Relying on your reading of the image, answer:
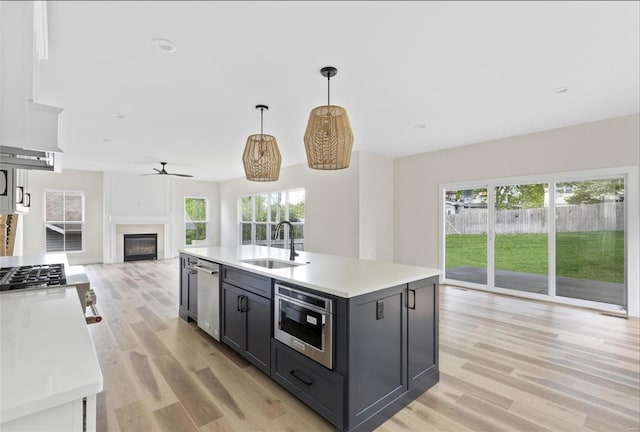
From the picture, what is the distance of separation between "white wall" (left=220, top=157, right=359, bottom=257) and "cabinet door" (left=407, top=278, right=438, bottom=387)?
3.35m

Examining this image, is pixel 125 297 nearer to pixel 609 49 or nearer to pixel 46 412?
pixel 46 412

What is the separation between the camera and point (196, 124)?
4.23 m

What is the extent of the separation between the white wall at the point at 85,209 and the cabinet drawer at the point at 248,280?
7.51 m

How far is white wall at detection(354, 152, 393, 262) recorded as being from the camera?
579 centimetres

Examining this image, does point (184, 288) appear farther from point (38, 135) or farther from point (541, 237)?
point (541, 237)

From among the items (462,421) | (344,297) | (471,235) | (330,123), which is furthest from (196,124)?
(471,235)

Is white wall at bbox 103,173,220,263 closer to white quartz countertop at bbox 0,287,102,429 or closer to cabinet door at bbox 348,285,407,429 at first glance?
white quartz countertop at bbox 0,287,102,429

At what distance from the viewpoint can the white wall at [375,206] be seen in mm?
5792

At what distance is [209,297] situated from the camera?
3230 mm

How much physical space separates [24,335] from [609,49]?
12.8 ft

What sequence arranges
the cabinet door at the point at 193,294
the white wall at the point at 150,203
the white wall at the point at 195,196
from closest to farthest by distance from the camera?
the cabinet door at the point at 193,294 → the white wall at the point at 150,203 → the white wall at the point at 195,196

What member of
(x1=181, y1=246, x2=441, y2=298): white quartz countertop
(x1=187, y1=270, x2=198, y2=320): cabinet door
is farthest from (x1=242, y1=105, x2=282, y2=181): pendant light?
(x1=187, y1=270, x2=198, y2=320): cabinet door

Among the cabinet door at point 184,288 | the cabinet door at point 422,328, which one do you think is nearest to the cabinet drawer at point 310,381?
the cabinet door at point 422,328

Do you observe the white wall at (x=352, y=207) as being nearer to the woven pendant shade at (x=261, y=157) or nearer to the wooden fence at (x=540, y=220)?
the wooden fence at (x=540, y=220)
